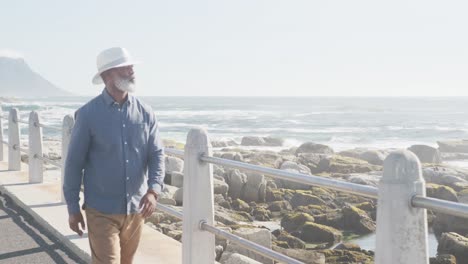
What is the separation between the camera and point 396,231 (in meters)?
2.89

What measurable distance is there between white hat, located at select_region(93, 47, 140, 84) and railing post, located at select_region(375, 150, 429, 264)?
5.49 ft

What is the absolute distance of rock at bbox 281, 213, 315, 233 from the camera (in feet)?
47.8

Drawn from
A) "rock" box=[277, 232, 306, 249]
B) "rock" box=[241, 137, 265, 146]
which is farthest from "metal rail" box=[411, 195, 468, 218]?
"rock" box=[241, 137, 265, 146]

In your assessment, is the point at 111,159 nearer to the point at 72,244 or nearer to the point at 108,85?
the point at 108,85

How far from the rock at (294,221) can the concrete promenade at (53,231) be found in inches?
246

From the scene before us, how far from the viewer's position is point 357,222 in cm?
1557

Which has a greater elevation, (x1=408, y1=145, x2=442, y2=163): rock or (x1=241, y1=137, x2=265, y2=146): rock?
(x1=408, y1=145, x2=442, y2=163): rock

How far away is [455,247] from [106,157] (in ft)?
33.7

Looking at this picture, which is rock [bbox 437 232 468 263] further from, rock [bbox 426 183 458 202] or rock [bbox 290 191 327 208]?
rock [bbox 426 183 458 202]

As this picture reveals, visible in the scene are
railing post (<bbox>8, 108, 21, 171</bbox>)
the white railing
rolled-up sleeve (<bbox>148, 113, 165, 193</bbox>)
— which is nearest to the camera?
the white railing

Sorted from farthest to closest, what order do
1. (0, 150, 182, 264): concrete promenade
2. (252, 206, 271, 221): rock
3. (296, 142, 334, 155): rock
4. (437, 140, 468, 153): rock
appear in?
(437, 140, 468, 153): rock → (296, 142, 334, 155): rock → (252, 206, 271, 221): rock → (0, 150, 182, 264): concrete promenade

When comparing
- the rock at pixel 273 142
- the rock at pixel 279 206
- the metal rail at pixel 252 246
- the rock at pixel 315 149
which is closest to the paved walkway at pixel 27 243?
the metal rail at pixel 252 246

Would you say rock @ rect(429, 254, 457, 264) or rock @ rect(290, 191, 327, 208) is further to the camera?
rock @ rect(290, 191, 327, 208)

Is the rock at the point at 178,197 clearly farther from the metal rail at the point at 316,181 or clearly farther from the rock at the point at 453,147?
the rock at the point at 453,147
